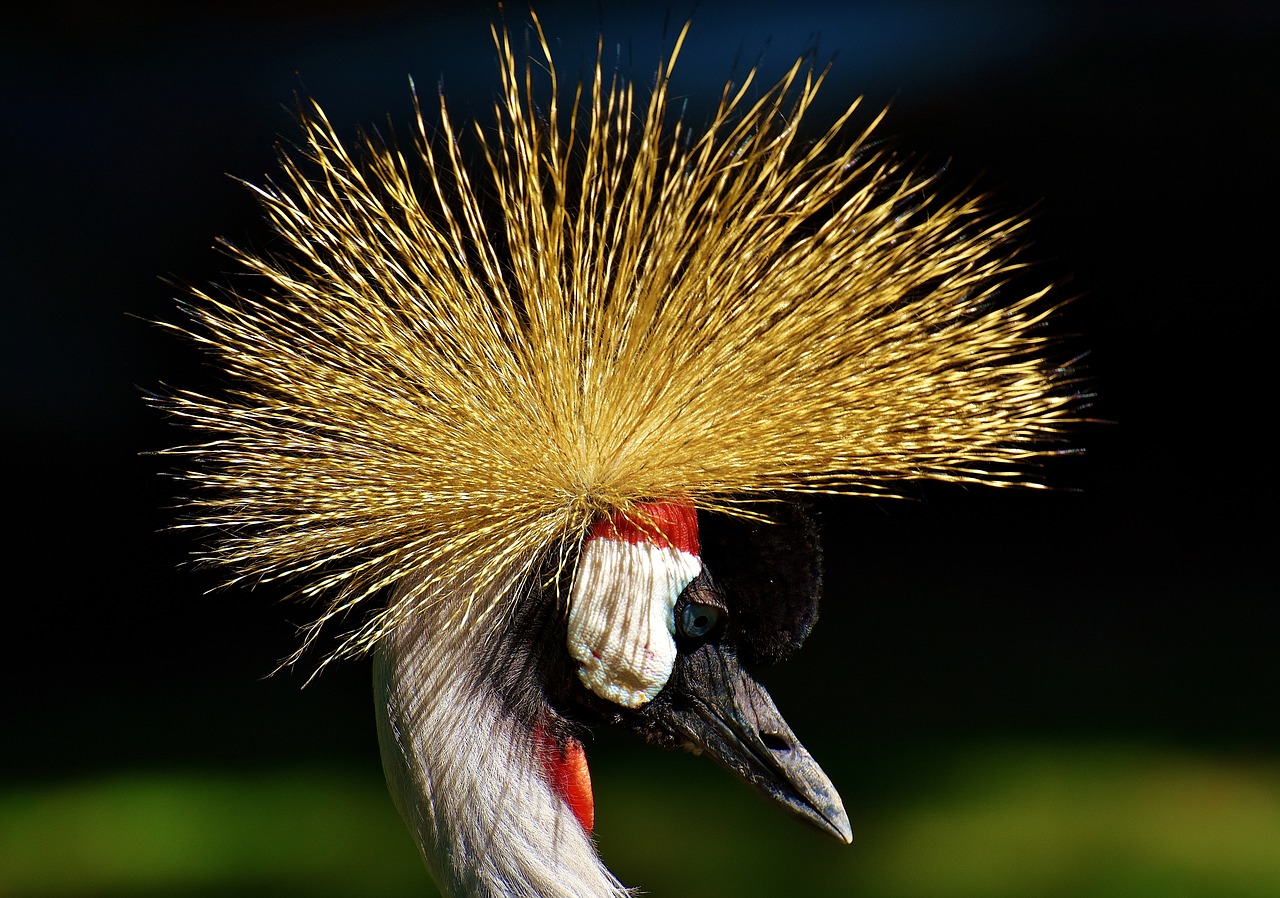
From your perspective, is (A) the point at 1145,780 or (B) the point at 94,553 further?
(B) the point at 94,553

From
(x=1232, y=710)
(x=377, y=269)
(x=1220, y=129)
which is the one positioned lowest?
(x=1232, y=710)

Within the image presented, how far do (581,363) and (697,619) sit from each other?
0.17 meters

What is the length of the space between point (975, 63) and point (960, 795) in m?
1.49

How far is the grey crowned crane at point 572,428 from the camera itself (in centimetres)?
69

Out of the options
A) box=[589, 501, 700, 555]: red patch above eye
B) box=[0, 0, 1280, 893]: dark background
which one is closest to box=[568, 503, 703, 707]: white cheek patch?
box=[589, 501, 700, 555]: red patch above eye

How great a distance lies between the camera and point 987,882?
1.87 meters

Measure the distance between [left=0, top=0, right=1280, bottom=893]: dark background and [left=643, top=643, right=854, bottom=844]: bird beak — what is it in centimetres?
146

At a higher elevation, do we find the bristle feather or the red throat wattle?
the bristle feather

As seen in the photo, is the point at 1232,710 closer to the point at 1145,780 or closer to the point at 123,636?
the point at 1145,780

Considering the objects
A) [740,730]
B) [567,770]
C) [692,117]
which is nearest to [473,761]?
[567,770]

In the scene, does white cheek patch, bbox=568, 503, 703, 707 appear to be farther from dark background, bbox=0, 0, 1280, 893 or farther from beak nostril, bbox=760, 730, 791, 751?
dark background, bbox=0, 0, 1280, 893

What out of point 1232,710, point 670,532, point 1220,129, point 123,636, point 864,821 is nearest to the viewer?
point 670,532

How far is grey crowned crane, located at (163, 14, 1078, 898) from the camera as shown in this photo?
688mm

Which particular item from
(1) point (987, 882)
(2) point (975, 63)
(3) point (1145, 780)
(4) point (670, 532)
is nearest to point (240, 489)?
(4) point (670, 532)
